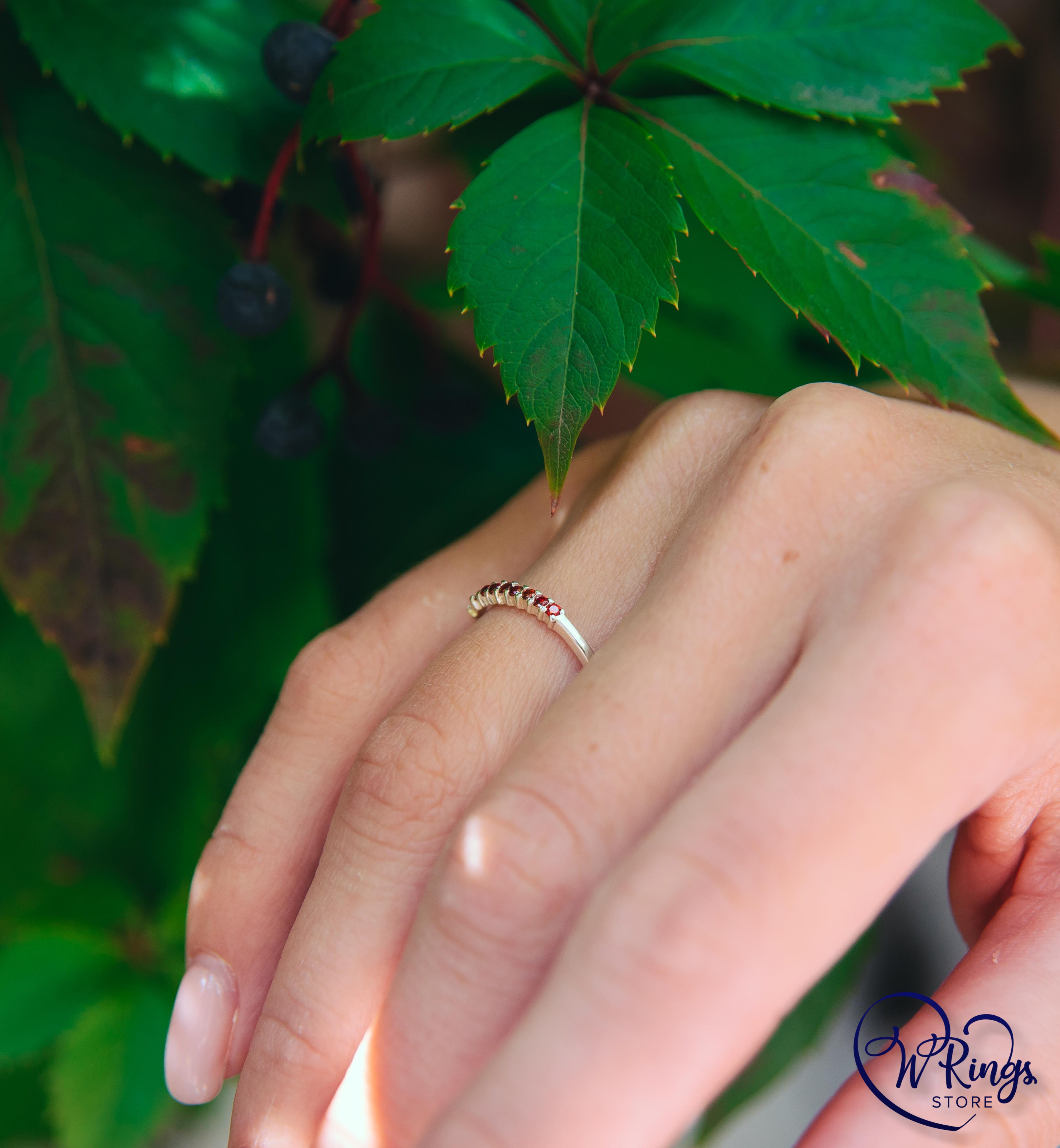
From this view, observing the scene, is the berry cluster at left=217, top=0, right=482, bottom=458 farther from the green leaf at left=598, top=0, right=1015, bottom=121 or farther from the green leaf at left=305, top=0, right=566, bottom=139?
the green leaf at left=598, top=0, right=1015, bottom=121

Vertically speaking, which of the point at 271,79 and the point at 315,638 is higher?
the point at 271,79

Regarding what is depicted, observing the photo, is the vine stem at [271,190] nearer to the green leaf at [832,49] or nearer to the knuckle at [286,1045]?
the green leaf at [832,49]

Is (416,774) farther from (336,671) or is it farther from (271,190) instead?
(271,190)

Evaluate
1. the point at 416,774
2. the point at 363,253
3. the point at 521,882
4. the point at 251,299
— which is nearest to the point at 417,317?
the point at 363,253

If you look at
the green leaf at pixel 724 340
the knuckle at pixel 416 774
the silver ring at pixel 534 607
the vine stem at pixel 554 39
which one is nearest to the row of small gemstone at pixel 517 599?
the silver ring at pixel 534 607

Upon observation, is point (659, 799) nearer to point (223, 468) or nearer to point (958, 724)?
point (958, 724)

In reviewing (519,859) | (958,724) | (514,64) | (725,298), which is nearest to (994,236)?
(725,298)
